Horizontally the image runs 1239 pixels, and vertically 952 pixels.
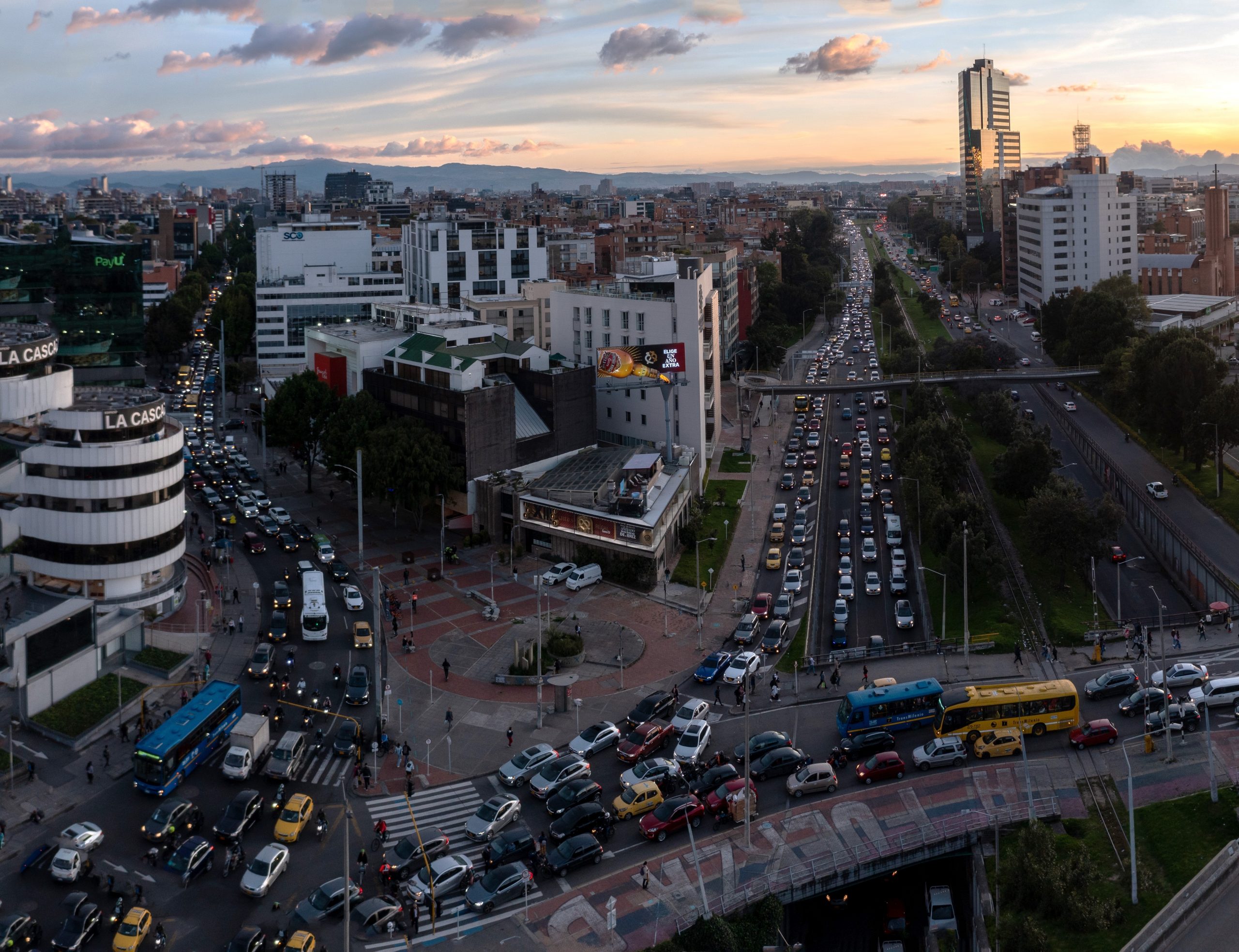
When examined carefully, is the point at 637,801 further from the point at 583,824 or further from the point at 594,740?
the point at 594,740

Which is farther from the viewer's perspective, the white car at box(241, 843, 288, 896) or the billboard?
the billboard

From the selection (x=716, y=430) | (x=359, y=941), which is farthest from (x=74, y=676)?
(x=716, y=430)

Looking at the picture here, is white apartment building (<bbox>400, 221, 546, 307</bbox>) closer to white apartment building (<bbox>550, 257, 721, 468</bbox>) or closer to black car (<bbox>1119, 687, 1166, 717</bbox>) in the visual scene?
white apartment building (<bbox>550, 257, 721, 468</bbox>)

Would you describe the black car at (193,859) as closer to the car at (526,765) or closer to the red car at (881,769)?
the car at (526,765)

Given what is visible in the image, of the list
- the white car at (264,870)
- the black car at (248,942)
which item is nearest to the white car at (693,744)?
the white car at (264,870)

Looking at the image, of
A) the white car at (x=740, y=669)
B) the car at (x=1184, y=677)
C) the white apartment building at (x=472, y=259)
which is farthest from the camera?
the white apartment building at (x=472, y=259)

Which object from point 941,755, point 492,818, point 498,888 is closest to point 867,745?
point 941,755

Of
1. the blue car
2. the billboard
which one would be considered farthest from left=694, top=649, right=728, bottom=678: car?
the billboard
